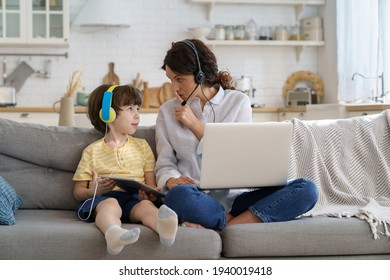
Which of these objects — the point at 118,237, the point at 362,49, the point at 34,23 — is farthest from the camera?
the point at 34,23

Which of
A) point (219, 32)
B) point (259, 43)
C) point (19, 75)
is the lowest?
point (19, 75)

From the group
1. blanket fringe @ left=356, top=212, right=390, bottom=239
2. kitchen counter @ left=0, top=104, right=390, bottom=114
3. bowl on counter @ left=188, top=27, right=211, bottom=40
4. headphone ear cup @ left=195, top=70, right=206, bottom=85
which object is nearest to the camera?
blanket fringe @ left=356, top=212, right=390, bottom=239

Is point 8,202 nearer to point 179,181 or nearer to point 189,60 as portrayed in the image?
point 179,181

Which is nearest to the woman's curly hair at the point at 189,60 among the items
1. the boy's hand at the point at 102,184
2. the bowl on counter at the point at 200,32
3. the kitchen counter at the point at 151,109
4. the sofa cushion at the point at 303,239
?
the boy's hand at the point at 102,184

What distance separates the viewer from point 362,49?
5824 millimetres

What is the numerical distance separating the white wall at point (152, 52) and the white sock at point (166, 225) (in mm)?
4512

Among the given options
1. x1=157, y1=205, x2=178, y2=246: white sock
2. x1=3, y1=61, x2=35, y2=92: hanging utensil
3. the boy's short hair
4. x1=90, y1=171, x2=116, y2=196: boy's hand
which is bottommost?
x1=157, y1=205, x2=178, y2=246: white sock

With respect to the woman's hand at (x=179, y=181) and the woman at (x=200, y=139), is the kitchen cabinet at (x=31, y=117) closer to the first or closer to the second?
the woman at (x=200, y=139)

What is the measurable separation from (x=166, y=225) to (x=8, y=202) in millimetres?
678

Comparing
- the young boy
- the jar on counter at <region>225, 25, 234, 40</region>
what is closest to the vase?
the young boy

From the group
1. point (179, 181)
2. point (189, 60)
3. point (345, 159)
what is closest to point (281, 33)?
point (345, 159)

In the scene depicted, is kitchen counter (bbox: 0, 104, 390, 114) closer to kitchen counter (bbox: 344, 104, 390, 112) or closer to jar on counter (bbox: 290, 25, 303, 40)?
kitchen counter (bbox: 344, 104, 390, 112)

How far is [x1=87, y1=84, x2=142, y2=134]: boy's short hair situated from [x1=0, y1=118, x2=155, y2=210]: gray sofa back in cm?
11

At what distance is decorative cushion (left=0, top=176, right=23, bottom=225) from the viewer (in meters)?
2.38
